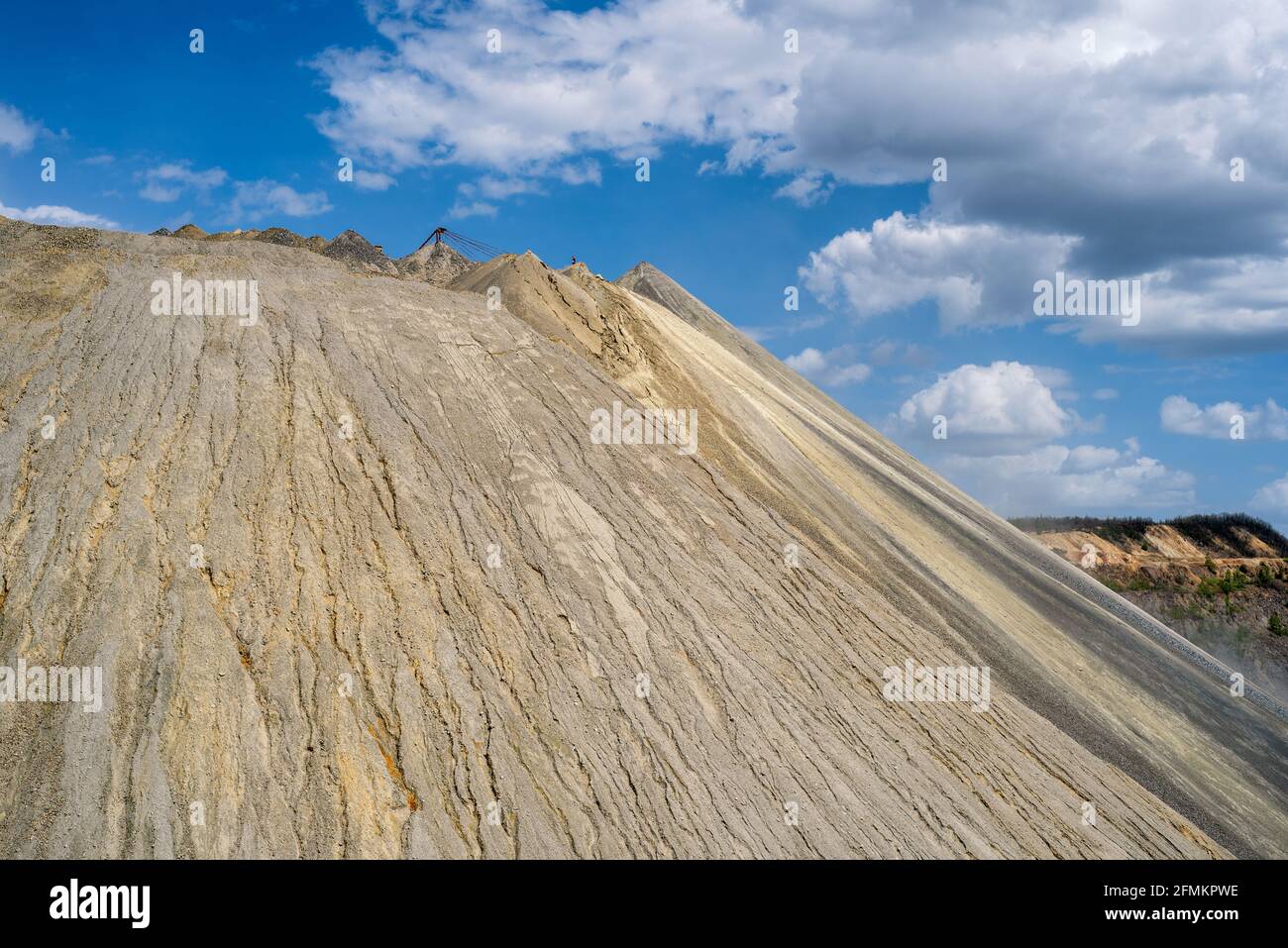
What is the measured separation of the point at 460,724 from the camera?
12.9 metres

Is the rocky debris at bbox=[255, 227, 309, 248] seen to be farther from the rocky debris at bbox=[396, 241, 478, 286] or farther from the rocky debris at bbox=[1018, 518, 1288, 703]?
the rocky debris at bbox=[1018, 518, 1288, 703]

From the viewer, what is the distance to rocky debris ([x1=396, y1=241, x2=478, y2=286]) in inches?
1656

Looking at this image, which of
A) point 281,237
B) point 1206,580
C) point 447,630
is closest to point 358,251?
point 281,237

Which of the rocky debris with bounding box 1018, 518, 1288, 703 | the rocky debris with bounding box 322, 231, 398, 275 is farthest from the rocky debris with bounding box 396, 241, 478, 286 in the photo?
the rocky debris with bounding box 1018, 518, 1288, 703

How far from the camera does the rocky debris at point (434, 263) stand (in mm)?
42062

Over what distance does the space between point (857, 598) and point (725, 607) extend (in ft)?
13.4

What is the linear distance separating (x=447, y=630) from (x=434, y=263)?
32.2 m

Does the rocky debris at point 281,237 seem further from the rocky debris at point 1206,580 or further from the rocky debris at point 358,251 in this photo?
the rocky debris at point 1206,580

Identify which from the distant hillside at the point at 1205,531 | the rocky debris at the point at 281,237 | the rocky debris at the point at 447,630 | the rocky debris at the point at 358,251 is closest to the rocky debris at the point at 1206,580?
the distant hillside at the point at 1205,531

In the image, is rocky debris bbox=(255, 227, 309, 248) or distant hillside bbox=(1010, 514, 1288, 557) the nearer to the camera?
rocky debris bbox=(255, 227, 309, 248)

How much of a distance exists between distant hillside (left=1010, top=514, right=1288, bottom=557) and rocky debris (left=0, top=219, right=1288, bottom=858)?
51.2m

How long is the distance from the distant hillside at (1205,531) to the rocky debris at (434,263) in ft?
153

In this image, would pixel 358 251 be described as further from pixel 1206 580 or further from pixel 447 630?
pixel 1206 580

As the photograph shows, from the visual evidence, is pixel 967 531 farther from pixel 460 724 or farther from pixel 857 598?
pixel 460 724
